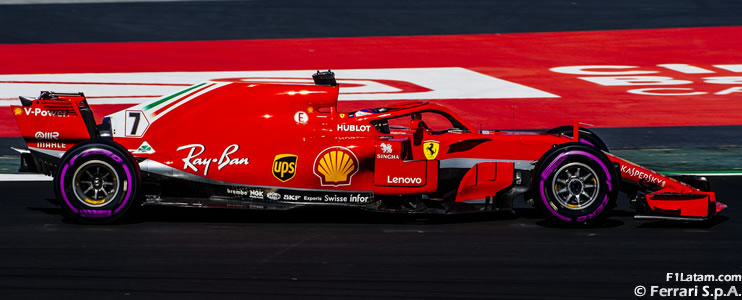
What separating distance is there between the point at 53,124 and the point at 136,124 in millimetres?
788

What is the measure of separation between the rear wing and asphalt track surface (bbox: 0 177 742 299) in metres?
0.69

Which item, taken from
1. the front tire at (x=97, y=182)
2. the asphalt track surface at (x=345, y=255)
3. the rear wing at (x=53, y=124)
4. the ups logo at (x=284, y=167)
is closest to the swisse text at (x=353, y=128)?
the ups logo at (x=284, y=167)

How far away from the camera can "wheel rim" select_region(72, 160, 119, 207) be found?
379 inches

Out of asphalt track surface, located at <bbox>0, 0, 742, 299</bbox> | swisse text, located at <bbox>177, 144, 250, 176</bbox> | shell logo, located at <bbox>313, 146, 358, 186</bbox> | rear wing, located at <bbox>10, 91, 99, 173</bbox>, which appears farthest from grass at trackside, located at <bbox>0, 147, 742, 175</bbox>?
shell logo, located at <bbox>313, 146, 358, 186</bbox>

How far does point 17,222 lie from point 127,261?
7.28 feet

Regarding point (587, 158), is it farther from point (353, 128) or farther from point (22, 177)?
point (22, 177)

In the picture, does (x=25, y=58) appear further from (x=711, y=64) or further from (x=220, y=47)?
(x=711, y=64)

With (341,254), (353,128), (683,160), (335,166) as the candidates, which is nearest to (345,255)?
(341,254)

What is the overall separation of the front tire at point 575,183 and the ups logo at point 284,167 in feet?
Result: 7.13

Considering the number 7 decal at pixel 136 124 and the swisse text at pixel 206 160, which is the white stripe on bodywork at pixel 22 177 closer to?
the number 7 decal at pixel 136 124

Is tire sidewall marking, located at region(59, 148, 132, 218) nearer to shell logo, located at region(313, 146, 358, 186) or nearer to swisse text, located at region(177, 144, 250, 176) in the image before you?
swisse text, located at region(177, 144, 250, 176)

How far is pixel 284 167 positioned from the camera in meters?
9.65

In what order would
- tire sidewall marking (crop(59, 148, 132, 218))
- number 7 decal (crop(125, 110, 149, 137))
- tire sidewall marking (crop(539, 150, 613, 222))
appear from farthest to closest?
number 7 decal (crop(125, 110, 149, 137)) < tire sidewall marking (crop(59, 148, 132, 218)) < tire sidewall marking (crop(539, 150, 613, 222))

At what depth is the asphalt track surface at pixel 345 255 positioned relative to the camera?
747cm
